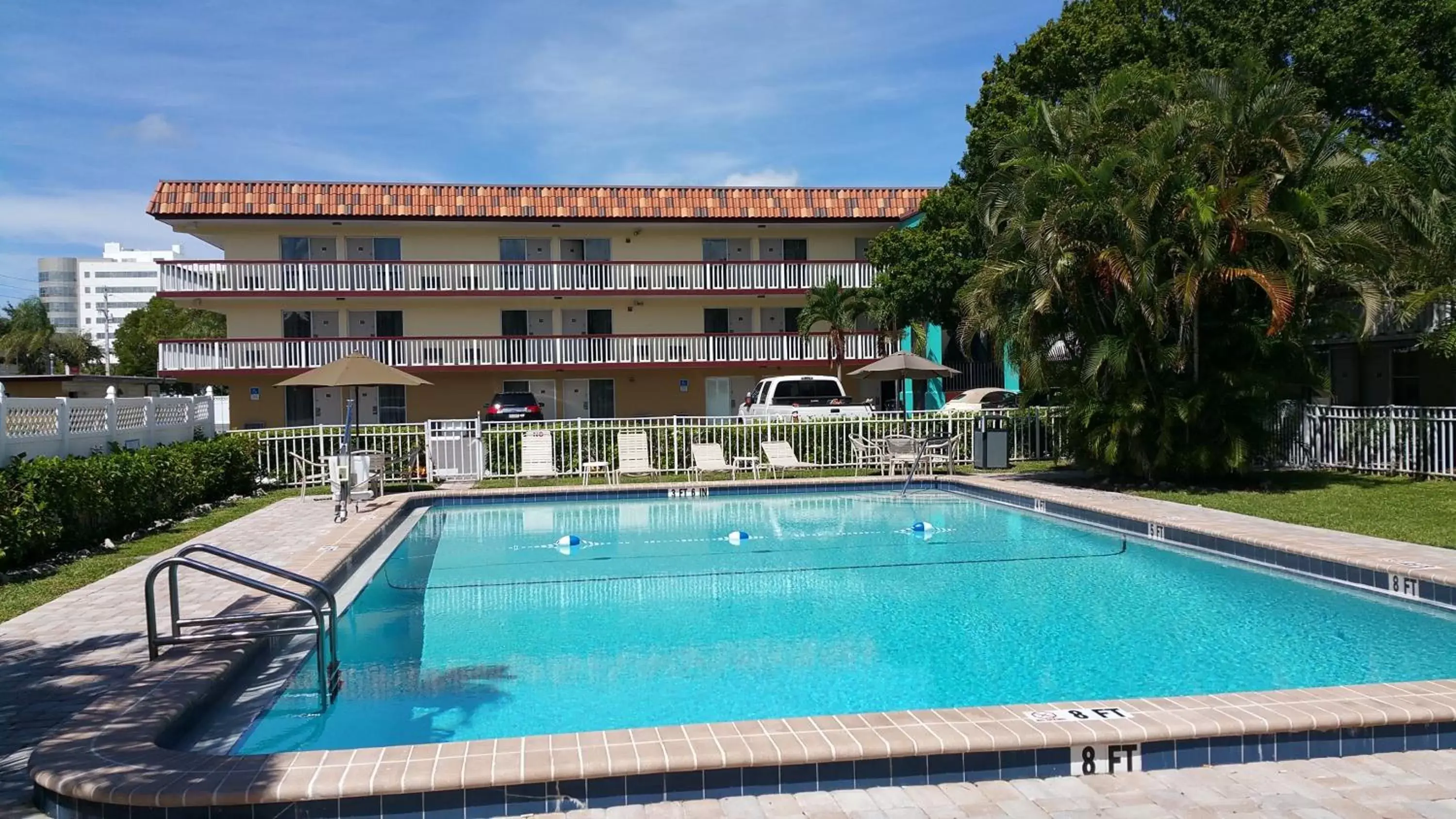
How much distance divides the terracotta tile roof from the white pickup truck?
10741mm

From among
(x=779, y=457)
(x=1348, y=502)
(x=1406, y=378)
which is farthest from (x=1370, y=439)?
(x=779, y=457)

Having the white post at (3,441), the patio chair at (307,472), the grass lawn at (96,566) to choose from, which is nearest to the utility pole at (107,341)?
the patio chair at (307,472)

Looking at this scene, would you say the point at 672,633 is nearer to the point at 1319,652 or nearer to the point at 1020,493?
the point at 1319,652

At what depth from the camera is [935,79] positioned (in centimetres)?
2325

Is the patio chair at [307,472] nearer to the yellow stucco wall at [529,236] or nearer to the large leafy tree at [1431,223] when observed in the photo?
the yellow stucco wall at [529,236]

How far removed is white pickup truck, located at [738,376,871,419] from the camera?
2344cm

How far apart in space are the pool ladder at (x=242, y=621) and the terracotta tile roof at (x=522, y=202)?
26395mm

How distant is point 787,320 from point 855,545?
76.8ft

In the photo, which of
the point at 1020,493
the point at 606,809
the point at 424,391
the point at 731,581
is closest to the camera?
the point at 606,809

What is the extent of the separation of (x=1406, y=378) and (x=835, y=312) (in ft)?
47.7

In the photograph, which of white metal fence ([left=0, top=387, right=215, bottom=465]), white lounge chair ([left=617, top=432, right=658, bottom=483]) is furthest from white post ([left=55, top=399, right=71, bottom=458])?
white lounge chair ([left=617, top=432, right=658, bottom=483])

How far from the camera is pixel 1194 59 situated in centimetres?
2447

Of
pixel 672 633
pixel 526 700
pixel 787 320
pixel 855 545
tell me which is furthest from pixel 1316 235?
pixel 787 320

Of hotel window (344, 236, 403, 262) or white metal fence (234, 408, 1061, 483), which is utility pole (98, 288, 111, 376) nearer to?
hotel window (344, 236, 403, 262)
